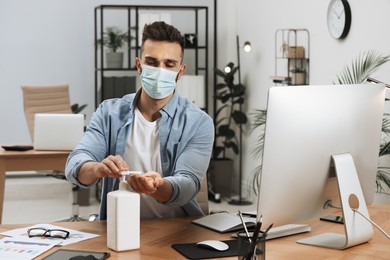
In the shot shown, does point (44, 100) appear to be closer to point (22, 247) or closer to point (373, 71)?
point (373, 71)

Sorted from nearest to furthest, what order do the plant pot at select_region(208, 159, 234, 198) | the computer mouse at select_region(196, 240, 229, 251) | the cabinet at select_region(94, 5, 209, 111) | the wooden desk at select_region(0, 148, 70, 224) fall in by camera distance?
1. the computer mouse at select_region(196, 240, 229, 251)
2. the wooden desk at select_region(0, 148, 70, 224)
3. the plant pot at select_region(208, 159, 234, 198)
4. the cabinet at select_region(94, 5, 209, 111)

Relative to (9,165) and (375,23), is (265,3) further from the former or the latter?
(9,165)

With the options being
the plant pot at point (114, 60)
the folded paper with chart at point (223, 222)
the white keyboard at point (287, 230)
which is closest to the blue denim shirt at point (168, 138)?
the folded paper with chart at point (223, 222)

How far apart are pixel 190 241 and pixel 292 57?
357 cm

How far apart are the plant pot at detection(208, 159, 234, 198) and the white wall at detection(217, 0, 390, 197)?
0.57 feet

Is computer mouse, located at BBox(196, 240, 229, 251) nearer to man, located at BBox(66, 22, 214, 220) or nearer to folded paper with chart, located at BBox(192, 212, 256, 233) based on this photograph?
folded paper with chart, located at BBox(192, 212, 256, 233)

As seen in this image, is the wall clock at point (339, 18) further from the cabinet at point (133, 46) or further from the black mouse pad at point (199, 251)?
the black mouse pad at point (199, 251)

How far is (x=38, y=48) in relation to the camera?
7832 millimetres

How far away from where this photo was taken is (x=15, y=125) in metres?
7.88

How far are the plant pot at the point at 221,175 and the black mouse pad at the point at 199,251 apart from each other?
4702 millimetres

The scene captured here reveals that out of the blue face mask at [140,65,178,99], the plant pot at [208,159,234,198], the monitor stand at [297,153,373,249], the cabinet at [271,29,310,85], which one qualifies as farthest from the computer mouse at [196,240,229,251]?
the plant pot at [208,159,234,198]

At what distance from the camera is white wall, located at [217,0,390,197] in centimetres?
455

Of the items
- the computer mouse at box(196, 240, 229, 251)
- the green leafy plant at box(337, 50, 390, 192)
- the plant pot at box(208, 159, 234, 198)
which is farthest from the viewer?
the plant pot at box(208, 159, 234, 198)

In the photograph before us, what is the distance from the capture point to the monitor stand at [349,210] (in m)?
2.18
